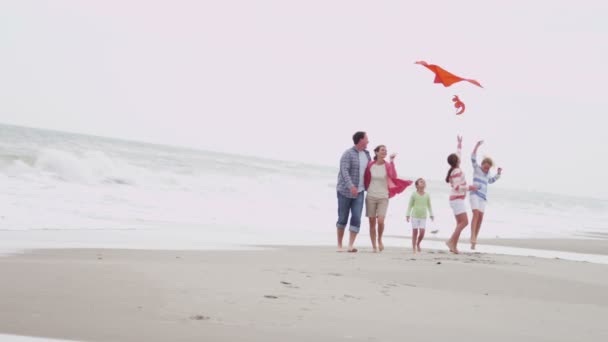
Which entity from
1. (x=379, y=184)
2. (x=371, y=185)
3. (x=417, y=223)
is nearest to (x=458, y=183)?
(x=417, y=223)

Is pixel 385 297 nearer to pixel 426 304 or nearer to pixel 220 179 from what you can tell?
pixel 426 304

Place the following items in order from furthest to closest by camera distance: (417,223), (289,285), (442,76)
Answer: (442,76), (417,223), (289,285)

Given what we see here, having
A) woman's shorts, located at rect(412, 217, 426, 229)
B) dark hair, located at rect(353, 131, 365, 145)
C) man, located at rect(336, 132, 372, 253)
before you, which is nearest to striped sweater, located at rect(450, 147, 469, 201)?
woman's shorts, located at rect(412, 217, 426, 229)

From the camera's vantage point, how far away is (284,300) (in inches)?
208

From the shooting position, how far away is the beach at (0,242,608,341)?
172 inches

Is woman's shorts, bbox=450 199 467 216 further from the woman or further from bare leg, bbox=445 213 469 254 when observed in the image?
the woman

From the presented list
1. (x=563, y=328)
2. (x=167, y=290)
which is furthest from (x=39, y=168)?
(x=563, y=328)

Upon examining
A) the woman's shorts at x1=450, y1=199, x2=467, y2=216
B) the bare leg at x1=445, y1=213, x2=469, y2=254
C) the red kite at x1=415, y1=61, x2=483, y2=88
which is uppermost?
the red kite at x1=415, y1=61, x2=483, y2=88

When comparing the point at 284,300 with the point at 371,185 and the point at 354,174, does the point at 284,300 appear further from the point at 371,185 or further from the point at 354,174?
the point at 371,185

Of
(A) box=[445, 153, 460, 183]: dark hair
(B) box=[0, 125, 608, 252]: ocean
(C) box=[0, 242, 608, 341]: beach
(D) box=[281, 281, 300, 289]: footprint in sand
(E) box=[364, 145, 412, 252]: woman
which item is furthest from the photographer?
(B) box=[0, 125, 608, 252]: ocean

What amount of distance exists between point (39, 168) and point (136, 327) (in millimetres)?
20501

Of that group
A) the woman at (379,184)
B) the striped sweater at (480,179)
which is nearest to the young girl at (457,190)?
the striped sweater at (480,179)

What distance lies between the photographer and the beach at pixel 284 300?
Answer: 172 inches

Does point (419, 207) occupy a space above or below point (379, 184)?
below
